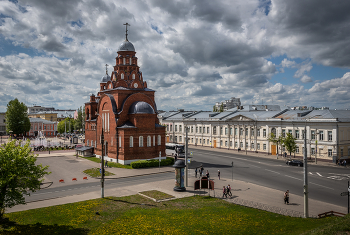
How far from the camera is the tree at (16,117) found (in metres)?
89.5

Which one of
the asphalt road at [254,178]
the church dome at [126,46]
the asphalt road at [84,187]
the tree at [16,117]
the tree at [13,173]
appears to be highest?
the church dome at [126,46]

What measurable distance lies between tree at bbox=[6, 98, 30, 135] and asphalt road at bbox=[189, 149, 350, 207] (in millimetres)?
72362

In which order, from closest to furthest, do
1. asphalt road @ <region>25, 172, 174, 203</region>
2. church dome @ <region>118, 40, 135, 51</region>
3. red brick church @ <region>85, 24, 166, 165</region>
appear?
1. asphalt road @ <region>25, 172, 174, 203</region>
2. red brick church @ <region>85, 24, 166, 165</region>
3. church dome @ <region>118, 40, 135, 51</region>

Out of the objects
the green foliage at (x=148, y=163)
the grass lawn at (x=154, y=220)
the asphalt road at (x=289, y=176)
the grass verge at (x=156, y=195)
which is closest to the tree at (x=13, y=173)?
the grass lawn at (x=154, y=220)

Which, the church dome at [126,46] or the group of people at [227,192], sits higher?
the church dome at [126,46]

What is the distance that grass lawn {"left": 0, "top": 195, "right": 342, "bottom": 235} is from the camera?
17094 mm

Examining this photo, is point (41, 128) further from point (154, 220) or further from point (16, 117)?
point (154, 220)

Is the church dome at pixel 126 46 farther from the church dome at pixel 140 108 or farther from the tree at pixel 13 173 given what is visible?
the tree at pixel 13 173

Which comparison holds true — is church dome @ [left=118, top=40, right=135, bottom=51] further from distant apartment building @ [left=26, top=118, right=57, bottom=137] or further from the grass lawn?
distant apartment building @ [left=26, top=118, right=57, bottom=137]

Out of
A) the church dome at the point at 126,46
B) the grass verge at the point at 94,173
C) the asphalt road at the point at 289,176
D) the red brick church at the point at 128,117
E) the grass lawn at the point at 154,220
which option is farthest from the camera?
the church dome at the point at 126,46

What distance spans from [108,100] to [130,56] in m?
11.5

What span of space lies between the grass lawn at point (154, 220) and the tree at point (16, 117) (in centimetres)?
8171

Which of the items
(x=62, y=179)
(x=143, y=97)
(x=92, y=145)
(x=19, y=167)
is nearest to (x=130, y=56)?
(x=143, y=97)

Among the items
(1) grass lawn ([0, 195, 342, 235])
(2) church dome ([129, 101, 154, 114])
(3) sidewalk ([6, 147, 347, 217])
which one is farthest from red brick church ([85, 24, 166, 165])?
(1) grass lawn ([0, 195, 342, 235])
